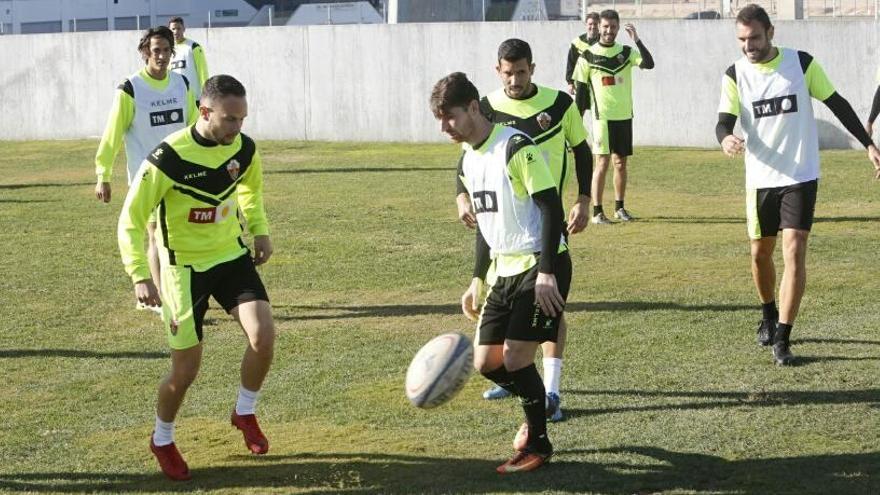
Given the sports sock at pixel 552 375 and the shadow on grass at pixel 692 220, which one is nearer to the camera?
the sports sock at pixel 552 375

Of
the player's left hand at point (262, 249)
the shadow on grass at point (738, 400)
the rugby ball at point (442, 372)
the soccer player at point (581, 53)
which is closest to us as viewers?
the rugby ball at point (442, 372)

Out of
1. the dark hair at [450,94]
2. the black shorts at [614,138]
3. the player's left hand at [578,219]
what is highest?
the dark hair at [450,94]

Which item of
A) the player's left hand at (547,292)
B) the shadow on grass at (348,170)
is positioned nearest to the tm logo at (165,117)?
Answer: the player's left hand at (547,292)

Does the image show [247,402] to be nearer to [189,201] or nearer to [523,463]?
[189,201]

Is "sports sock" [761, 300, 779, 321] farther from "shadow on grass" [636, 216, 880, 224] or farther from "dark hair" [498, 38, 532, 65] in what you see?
"shadow on grass" [636, 216, 880, 224]

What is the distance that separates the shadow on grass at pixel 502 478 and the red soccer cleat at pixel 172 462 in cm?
6

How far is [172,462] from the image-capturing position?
7.67 metres

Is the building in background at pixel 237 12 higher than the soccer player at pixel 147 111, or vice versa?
the building in background at pixel 237 12

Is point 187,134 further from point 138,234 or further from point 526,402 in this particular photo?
point 526,402

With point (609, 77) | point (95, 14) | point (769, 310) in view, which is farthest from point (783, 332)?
point (95, 14)

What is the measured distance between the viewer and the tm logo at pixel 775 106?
9906mm

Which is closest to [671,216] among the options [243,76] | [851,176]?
[851,176]

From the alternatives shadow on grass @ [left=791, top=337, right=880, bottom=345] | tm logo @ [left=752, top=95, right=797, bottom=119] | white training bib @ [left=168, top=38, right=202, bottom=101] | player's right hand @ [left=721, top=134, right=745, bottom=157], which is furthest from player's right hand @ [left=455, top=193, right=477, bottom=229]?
white training bib @ [left=168, top=38, right=202, bottom=101]

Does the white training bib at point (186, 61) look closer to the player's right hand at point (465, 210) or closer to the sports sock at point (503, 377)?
the player's right hand at point (465, 210)
